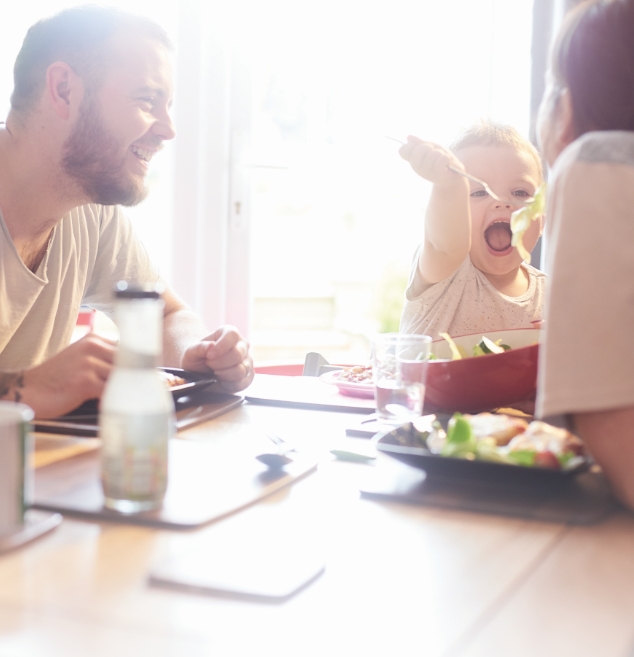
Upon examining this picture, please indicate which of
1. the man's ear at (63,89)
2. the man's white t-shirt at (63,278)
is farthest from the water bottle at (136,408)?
the man's ear at (63,89)

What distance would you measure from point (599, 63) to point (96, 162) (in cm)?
131

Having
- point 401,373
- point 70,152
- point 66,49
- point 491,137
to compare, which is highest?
point 66,49

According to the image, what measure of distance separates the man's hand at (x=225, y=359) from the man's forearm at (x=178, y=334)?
7.6 inches

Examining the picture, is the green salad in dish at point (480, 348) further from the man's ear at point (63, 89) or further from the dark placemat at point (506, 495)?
the man's ear at point (63, 89)

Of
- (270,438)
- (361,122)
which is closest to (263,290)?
(361,122)

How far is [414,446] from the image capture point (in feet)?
3.26

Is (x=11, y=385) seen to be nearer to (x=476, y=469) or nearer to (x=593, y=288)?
(x=476, y=469)

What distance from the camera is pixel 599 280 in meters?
0.82

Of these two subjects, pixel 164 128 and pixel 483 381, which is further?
pixel 164 128

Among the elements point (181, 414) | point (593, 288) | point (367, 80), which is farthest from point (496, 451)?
point (367, 80)

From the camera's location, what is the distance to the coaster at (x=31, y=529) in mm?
688

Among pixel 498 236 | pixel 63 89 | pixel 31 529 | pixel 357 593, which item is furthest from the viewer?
pixel 498 236

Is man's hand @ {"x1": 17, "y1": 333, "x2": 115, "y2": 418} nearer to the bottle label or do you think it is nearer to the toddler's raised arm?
the bottle label

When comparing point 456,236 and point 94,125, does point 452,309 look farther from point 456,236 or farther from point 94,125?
point 94,125
